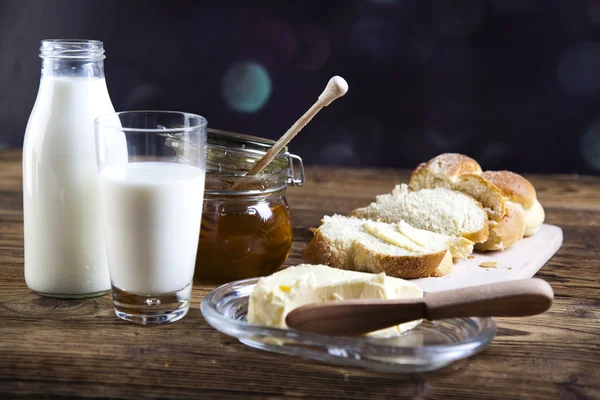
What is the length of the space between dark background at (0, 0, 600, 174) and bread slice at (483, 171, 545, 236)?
1.30 m

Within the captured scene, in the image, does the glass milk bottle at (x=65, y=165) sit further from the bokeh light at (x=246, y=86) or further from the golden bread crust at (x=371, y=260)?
the bokeh light at (x=246, y=86)

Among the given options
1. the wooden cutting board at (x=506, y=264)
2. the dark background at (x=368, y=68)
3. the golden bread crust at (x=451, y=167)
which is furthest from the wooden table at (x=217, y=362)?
the dark background at (x=368, y=68)

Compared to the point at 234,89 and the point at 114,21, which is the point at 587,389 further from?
the point at 114,21

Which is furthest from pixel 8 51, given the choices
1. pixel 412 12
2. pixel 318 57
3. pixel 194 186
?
pixel 194 186

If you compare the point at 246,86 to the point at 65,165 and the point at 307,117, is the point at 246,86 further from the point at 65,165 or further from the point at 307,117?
the point at 65,165

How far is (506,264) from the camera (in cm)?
168

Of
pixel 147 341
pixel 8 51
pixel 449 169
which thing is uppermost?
pixel 8 51

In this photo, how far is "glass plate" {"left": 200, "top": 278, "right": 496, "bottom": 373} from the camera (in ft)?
3.43

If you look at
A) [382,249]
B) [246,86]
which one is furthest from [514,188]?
[246,86]

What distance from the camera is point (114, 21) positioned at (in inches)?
124

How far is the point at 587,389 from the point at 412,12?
2262 mm

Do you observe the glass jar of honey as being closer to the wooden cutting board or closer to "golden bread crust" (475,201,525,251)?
the wooden cutting board

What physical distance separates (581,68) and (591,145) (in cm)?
34

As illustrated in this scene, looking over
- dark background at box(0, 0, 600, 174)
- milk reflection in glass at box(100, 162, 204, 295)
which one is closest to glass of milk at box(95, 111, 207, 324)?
milk reflection in glass at box(100, 162, 204, 295)
